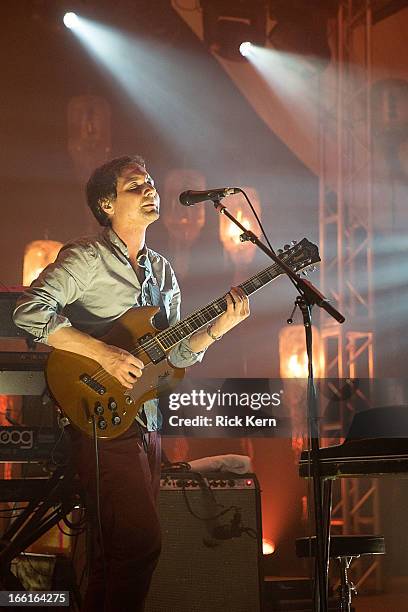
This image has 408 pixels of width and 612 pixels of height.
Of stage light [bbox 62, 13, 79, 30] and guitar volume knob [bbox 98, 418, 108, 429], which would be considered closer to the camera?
guitar volume knob [bbox 98, 418, 108, 429]

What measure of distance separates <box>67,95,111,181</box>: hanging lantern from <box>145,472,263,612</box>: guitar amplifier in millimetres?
2398

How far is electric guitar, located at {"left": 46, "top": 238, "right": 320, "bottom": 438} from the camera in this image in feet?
9.72

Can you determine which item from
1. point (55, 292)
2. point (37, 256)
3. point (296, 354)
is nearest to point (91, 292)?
point (55, 292)

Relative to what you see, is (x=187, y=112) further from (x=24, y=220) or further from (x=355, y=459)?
(x=355, y=459)

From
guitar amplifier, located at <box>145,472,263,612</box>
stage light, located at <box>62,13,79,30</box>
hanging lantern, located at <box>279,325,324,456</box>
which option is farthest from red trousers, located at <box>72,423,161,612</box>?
stage light, located at <box>62,13,79,30</box>

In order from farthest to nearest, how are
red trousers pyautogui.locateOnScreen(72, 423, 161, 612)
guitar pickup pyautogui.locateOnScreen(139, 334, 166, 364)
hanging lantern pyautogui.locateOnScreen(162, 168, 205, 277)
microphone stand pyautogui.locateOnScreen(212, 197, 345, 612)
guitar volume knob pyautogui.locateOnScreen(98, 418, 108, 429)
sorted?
hanging lantern pyautogui.locateOnScreen(162, 168, 205, 277) < guitar pickup pyautogui.locateOnScreen(139, 334, 166, 364) < guitar volume knob pyautogui.locateOnScreen(98, 418, 108, 429) < red trousers pyautogui.locateOnScreen(72, 423, 161, 612) < microphone stand pyautogui.locateOnScreen(212, 197, 345, 612)

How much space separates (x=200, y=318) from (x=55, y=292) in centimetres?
55

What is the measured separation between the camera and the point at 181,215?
544cm

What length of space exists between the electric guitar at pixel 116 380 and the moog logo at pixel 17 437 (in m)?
0.28

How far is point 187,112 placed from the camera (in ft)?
17.3

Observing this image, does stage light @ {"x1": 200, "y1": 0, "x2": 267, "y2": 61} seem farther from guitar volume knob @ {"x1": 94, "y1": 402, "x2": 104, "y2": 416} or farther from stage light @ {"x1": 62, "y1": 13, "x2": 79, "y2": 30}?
guitar volume knob @ {"x1": 94, "y1": 402, "x2": 104, "y2": 416}

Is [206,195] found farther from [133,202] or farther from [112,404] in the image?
[112,404]

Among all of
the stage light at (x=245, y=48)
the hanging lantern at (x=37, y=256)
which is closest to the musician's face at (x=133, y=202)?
the hanging lantern at (x=37, y=256)

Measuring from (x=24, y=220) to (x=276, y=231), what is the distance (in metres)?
1.54
